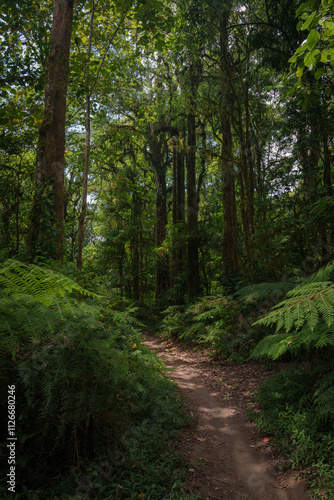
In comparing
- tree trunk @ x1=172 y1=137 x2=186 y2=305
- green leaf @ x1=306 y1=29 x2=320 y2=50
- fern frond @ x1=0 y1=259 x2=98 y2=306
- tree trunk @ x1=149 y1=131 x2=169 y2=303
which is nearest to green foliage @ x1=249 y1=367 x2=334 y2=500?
fern frond @ x1=0 y1=259 x2=98 y2=306

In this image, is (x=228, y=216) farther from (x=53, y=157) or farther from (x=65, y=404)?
(x=65, y=404)

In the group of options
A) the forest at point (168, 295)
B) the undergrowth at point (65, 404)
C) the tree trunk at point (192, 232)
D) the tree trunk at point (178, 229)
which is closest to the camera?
the undergrowth at point (65, 404)

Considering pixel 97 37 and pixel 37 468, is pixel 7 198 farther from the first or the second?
pixel 37 468

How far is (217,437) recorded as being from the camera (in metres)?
3.89

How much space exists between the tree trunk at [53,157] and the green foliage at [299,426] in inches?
168

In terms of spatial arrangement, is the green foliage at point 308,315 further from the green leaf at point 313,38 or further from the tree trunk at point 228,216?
the tree trunk at point 228,216

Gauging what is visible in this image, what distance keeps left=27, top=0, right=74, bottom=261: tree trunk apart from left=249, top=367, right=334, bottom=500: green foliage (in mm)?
4262

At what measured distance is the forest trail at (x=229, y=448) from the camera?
9.44 feet

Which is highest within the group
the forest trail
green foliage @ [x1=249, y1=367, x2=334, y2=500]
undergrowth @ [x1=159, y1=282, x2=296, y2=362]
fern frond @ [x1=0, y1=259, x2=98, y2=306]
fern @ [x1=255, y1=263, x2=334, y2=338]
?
fern frond @ [x1=0, y1=259, x2=98, y2=306]

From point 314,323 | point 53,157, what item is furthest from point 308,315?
point 53,157

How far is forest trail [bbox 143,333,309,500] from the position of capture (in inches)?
113

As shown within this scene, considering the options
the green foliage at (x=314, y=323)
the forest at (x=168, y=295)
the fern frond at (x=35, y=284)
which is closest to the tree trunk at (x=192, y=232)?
the forest at (x=168, y=295)

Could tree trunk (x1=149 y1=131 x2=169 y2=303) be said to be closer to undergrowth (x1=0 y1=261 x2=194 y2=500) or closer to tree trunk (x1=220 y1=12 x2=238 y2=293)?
tree trunk (x1=220 y1=12 x2=238 y2=293)

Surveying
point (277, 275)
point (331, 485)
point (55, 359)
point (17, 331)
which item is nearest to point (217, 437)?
point (331, 485)
